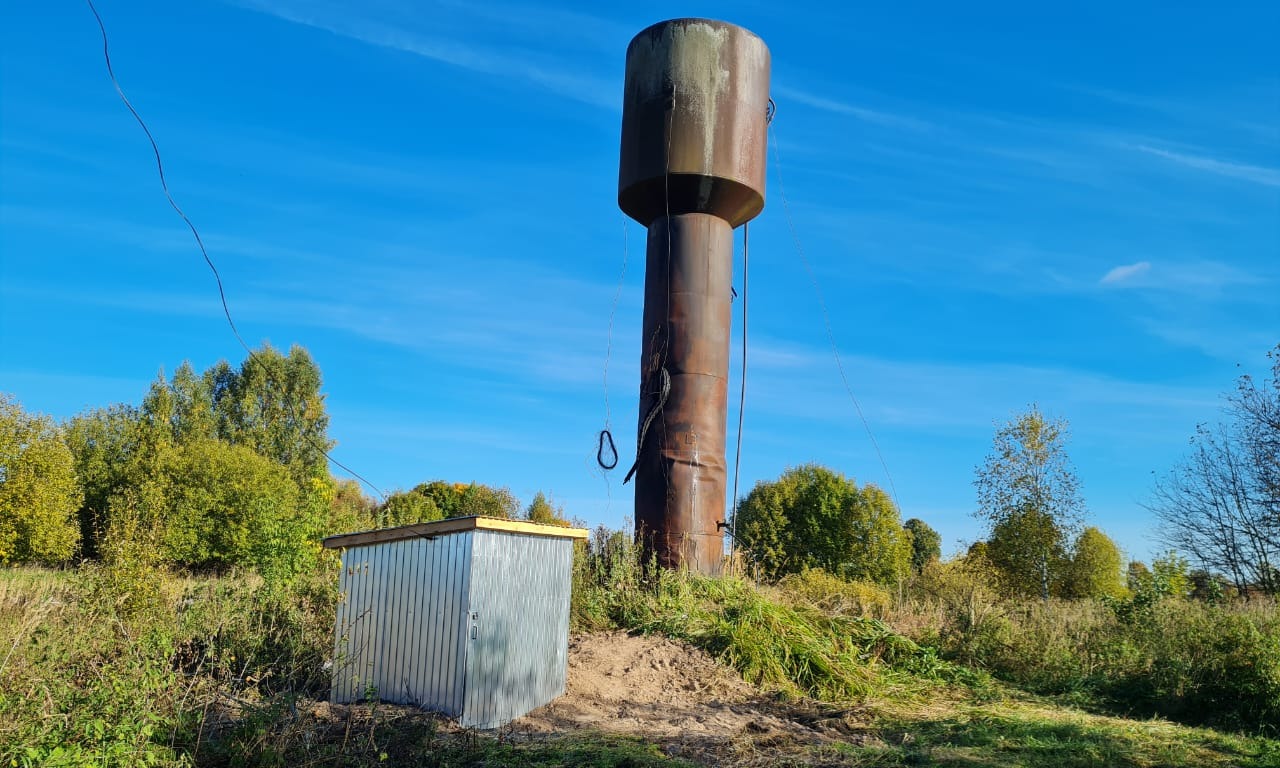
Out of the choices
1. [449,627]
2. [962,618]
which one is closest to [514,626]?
[449,627]

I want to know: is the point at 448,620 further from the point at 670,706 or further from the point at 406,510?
the point at 406,510

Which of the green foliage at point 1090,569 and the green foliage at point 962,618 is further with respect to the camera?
the green foliage at point 1090,569

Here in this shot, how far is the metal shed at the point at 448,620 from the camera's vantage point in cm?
845

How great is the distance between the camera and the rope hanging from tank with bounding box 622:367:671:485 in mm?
13367

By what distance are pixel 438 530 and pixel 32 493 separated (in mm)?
22978

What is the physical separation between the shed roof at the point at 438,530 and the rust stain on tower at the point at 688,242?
3.70 m

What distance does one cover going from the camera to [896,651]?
41.5 ft

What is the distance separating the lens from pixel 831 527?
32.7 m

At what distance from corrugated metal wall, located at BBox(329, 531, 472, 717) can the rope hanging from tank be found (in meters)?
5.07

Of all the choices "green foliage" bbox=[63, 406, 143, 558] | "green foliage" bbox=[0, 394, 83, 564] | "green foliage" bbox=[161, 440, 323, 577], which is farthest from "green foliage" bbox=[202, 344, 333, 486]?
"green foliage" bbox=[0, 394, 83, 564]

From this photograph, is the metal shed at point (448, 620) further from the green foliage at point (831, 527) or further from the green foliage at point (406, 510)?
the green foliage at point (831, 527)

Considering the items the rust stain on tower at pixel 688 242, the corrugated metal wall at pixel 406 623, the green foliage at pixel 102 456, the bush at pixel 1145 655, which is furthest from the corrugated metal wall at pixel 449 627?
the green foliage at pixel 102 456

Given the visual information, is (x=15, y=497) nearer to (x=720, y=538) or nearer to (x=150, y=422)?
(x=150, y=422)

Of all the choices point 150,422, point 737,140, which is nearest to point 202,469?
point 150,422
